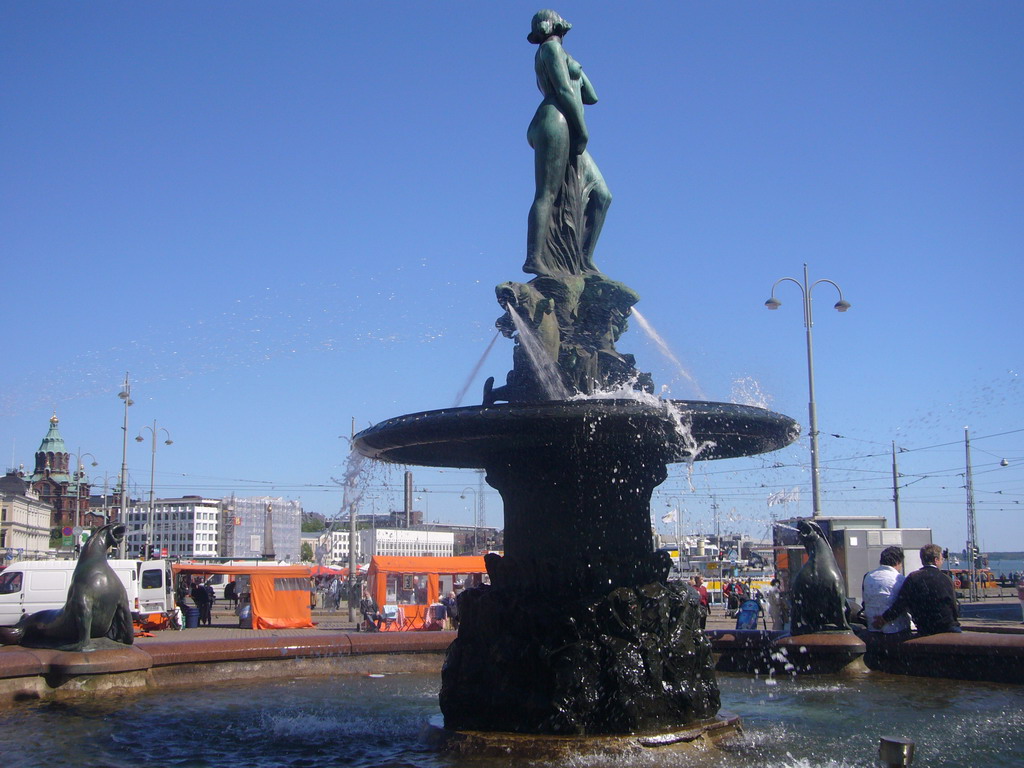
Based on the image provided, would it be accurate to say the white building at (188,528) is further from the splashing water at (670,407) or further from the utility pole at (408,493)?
the splashing water at (670,407)

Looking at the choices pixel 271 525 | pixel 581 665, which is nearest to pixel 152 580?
pixel 581 665

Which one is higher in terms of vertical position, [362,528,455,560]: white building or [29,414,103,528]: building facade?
[29,414,103,528]: building facade

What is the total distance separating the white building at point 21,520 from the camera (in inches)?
3533

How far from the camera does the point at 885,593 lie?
30.1 ft

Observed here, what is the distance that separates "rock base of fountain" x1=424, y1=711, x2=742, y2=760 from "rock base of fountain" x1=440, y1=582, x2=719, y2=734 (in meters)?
0.14

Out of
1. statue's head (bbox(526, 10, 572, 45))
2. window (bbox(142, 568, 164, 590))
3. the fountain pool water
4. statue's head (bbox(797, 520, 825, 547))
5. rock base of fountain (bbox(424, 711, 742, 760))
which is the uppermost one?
statue's head (bbox(526, 10, 572, 45))

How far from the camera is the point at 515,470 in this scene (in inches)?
288

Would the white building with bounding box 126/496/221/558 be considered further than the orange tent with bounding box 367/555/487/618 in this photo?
Yes

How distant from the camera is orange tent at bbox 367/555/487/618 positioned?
89.2 feet

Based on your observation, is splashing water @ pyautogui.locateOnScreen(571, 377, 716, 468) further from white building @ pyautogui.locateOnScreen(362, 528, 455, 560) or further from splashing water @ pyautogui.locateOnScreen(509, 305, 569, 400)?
white building @ pyautogui.locateOnScreen(362, 528, 455, 560)

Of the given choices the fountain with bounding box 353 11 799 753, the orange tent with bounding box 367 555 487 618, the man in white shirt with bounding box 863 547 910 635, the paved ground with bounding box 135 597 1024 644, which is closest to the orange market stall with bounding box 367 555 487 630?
the orange tent with bounding box 367 555 487 618

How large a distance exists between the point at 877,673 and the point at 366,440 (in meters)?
5.42

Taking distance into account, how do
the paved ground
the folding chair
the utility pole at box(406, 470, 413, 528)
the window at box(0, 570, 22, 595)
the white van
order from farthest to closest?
1. the folding chair
2. the window at box(0, 570, 22, 595)
3. the white van
4. the paved ground
5. the utility pole at box(406, 470, 413, 528)

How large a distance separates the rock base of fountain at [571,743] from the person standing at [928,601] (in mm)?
3593
